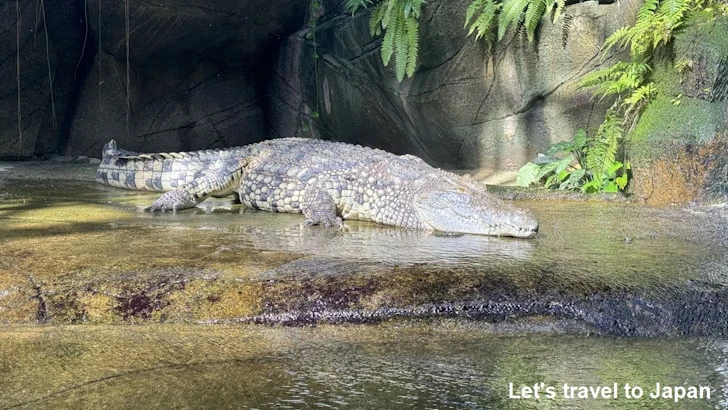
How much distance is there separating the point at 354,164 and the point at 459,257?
6.73 ft

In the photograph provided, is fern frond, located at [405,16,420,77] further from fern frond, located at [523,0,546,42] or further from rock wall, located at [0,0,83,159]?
rock wall, located at [0,0,83,159]

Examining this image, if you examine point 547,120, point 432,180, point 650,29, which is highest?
point 650,29

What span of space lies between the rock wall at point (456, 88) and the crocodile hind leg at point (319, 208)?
2991 mm

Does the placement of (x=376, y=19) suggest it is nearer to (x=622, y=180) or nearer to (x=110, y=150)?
(x=110, y=150)

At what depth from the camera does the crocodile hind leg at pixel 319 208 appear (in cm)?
518

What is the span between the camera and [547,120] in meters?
7.55

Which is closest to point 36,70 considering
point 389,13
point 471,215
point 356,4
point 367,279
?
point 356,4

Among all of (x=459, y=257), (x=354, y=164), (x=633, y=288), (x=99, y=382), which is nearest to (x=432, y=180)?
(x=354, y=164)

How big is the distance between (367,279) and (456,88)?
509cm

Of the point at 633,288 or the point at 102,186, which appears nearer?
the point at 633,288

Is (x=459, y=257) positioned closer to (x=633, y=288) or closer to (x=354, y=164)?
(x=633, y=288)

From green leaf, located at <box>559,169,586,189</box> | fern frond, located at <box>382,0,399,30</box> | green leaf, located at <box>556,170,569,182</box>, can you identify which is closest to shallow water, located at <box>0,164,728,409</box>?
green leaf, located at <box>559,169,586,189</box>

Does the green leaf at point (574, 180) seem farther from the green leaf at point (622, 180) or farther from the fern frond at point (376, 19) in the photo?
the fern frond at point (376, 19)

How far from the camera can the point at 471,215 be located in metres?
4.78
